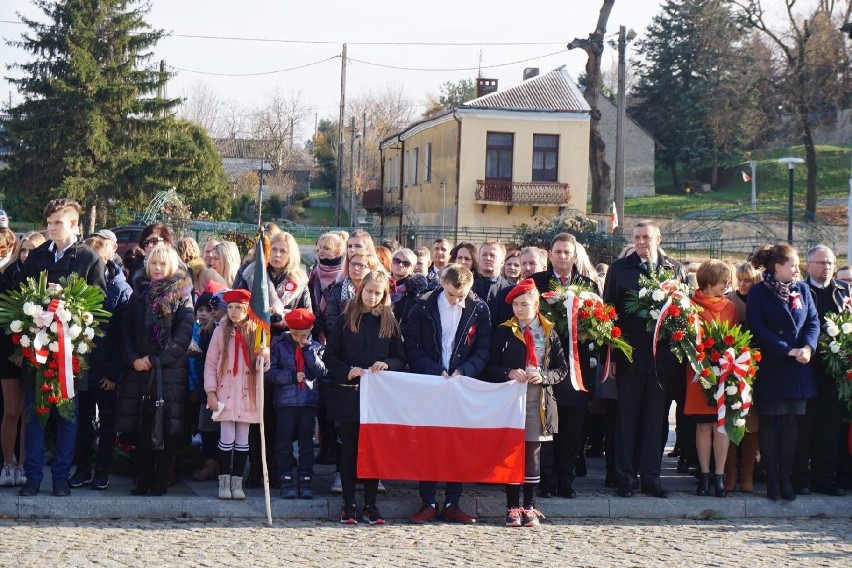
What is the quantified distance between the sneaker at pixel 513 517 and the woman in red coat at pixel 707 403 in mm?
1973

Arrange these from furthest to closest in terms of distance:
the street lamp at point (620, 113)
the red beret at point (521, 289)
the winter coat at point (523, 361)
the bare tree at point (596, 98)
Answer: the bare tree at point (596, 98) < the street lamp at point (620, 113) < the winter coat at point (523, 361) < the red beret at point (521, 289)

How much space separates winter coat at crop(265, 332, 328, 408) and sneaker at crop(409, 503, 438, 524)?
4.13 ft

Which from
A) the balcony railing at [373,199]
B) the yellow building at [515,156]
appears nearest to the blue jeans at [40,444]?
the yellow building at [515,156]

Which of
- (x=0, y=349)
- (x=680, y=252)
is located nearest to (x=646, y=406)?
(x=0, y=349)

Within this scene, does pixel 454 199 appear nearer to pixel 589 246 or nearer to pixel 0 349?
pixel 589 246

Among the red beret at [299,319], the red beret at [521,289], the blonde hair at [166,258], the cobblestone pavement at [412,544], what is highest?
the blonde hair at [166,258]

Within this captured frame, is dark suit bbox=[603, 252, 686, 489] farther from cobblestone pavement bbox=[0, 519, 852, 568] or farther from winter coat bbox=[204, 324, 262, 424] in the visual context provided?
winter coat bbox=[204, 324, 262, 424]

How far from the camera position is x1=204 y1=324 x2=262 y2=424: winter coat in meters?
8.52

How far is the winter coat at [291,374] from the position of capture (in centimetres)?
870

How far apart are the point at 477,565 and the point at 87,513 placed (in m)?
3.16

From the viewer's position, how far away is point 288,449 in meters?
8.77

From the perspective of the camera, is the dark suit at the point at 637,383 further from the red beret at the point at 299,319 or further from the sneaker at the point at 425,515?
the red beret at the point at 299,319

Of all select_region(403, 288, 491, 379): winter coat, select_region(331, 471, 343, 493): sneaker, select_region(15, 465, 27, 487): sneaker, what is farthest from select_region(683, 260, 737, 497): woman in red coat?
select_region(15, 465, 27, 487): sneaker

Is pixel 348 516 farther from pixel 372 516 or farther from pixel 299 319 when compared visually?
pixel 299 319
